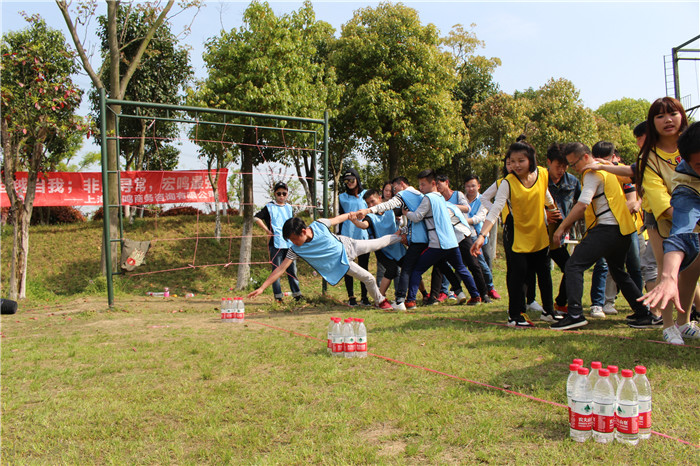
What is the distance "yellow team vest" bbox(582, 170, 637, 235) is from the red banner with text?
26.8 feet

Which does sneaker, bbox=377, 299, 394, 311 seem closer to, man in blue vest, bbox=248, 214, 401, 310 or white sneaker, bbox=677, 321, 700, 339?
man in blue vest, bbox=248, 214, 401, 310

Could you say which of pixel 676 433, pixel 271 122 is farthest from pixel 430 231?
pixel 271 122

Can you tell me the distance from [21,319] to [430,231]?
6061mm

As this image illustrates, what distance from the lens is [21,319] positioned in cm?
Result: 755

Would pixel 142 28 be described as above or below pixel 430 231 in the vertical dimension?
above

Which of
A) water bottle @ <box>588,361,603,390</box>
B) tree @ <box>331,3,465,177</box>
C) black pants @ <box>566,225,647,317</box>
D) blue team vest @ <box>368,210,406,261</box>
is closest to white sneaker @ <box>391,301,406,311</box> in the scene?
blue team vest @ <box>368,210,406,261</box>

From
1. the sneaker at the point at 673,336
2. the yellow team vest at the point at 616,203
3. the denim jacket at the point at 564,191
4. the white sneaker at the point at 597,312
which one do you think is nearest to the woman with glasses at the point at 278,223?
the denim jacket at the point at 564,191

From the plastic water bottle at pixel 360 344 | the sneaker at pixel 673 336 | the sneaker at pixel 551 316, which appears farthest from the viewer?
the sneaker at pixel 551 316

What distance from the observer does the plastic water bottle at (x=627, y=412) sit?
252 centimetres

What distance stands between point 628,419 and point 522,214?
10.3 ft

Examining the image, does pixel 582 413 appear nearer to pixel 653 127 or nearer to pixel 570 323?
pixel 570 323

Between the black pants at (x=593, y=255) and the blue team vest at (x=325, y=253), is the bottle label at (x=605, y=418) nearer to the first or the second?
the black pants at (x=593, y=255)

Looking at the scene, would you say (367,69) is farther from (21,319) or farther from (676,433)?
(676,433)

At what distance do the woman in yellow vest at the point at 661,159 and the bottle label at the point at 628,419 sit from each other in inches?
75.1
